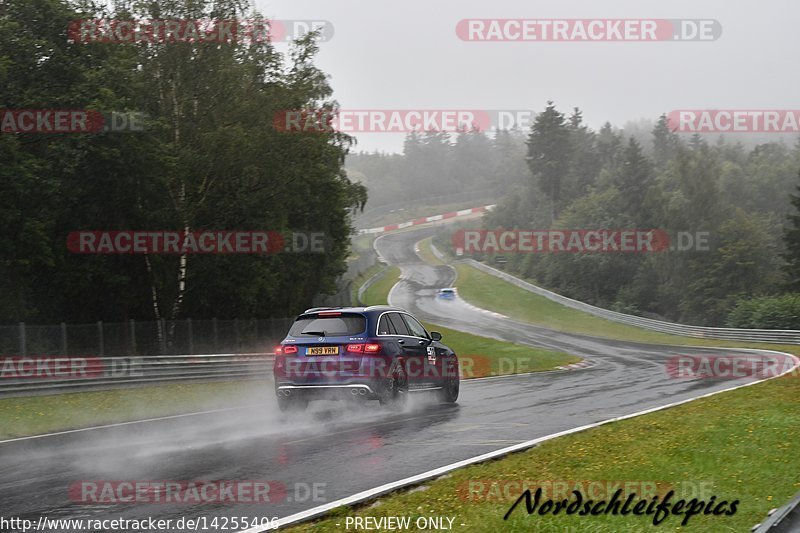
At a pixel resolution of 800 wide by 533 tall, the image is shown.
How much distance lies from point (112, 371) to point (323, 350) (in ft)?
32.5

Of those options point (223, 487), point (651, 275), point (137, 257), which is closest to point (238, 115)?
point (137, 257)

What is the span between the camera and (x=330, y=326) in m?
12.8

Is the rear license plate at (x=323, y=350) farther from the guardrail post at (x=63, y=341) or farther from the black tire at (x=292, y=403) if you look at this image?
the guardrail post at (x=63, y=341)

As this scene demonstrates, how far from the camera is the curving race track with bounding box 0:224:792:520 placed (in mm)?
7066

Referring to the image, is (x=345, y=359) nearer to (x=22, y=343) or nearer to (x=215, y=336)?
(x=22, y=343)

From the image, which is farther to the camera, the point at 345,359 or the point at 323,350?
the point at 323,350

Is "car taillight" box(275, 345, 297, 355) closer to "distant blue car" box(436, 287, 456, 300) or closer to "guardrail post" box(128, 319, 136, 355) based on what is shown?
"guardrail post" box(128, 319, 136, 355)

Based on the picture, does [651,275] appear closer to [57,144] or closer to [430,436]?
[57,144]

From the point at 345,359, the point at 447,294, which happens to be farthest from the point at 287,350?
the point at 447,294

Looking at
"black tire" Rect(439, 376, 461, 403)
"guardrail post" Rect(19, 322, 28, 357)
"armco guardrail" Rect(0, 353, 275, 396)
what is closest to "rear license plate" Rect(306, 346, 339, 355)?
"black tire" Rect(439, 376, 461, 403)

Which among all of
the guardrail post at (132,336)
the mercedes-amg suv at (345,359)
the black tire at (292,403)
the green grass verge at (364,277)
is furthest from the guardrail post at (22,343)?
the green grass verge at (364,277)

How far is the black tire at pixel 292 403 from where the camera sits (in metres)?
12.5

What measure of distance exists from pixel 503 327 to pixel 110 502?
1715 inches

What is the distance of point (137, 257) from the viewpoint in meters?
27.4
